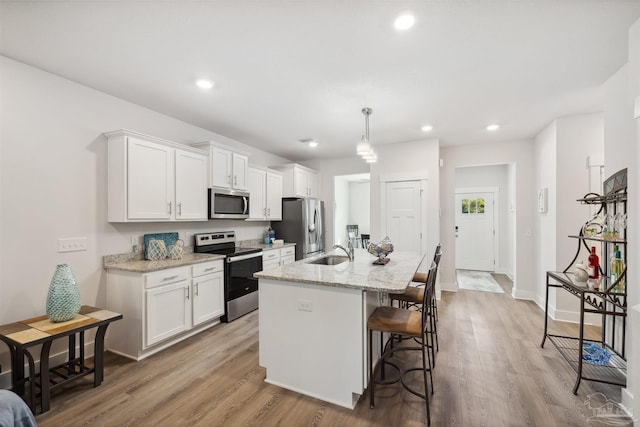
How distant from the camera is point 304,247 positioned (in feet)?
16.8

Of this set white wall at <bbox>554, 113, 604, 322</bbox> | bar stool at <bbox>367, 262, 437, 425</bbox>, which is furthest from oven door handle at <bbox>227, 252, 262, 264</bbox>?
white wall at <bbox>554, 113, 604, 322</bbox>

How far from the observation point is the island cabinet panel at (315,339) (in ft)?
6.47

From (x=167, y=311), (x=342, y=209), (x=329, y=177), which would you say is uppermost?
(x=329, y=177)

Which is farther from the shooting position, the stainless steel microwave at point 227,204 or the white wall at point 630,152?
the stainless steel microwave at point 227,204

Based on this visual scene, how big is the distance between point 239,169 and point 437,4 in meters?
3.14

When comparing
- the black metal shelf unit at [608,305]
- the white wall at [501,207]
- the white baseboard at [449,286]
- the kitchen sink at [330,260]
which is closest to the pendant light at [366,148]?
the kitchen sink at [330,260]

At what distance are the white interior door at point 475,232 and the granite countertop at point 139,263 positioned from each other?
237 inches

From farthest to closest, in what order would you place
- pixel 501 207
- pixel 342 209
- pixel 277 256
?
pixel 342 209 < pixel 501 207 < pixel 277 256

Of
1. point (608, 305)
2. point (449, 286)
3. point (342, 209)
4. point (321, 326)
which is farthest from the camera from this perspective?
point (342, 209)

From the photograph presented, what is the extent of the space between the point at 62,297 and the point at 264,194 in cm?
298

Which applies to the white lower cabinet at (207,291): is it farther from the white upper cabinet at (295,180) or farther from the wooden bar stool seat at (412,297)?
the white upper cabinet at (295,180)

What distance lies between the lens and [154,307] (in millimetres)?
2709

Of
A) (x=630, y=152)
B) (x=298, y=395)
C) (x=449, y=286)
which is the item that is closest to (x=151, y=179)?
(x=298, y=395)

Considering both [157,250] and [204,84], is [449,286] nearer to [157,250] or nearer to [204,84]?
[157,250]
